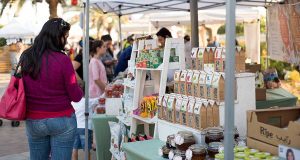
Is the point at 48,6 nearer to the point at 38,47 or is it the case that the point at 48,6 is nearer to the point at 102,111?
the point at 102,111

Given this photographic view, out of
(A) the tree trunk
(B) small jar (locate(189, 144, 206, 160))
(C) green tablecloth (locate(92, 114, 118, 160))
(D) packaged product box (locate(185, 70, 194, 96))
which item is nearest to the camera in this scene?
(B) small jar (locate(189, 144, 206, 160))

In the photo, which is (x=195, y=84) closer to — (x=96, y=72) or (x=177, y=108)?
(x=177, y=108)

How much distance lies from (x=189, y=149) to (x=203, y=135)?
27 cm

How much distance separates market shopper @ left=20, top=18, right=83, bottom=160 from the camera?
3.60 m

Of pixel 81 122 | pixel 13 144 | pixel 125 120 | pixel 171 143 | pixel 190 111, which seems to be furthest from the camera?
pixel 13 144

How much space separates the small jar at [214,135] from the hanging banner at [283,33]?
2040 mm

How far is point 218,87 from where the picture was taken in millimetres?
3477

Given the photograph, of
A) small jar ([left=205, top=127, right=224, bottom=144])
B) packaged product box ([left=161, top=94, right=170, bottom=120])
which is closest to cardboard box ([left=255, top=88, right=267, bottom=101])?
packaged product box ([left=161, top=94, right=170, bottom=120])

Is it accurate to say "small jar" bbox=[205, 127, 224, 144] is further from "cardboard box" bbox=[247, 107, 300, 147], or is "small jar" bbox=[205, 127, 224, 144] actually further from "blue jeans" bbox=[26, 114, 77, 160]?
"blue jeans" bbox=[26, 114, 77, 160]

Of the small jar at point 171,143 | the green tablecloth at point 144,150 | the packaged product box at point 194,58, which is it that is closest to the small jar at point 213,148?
the small jar at point 171,143

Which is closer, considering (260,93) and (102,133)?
(260,93)

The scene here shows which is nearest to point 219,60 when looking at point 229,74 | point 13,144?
point 229,74

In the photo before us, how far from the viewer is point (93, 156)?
686cm

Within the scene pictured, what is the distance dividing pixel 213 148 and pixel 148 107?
136 centimetres
